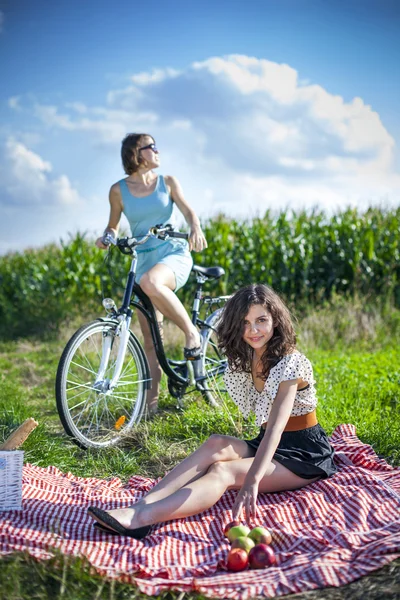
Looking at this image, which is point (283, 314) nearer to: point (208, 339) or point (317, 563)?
point (317, 563)

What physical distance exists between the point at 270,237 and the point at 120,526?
911 cm

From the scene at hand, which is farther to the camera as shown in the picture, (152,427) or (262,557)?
(152,427)

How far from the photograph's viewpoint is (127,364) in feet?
15.3

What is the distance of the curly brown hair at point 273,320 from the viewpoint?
131 inches

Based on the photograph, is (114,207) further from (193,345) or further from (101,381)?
(101,381)

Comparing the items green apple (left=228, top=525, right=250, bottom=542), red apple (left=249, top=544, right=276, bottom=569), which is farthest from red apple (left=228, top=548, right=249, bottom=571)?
green apple (left=228, top=525, right=250, bottom=542)

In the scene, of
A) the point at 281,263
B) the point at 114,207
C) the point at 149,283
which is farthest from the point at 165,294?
the point at 281,263

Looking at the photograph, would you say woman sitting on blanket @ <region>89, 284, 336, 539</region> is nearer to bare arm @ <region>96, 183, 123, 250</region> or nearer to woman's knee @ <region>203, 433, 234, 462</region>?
woman's knee @ <region>203, 433, 234, 462</region>

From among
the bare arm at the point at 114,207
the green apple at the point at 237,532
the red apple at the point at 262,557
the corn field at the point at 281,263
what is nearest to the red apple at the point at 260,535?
the green apple at the point at 237,532

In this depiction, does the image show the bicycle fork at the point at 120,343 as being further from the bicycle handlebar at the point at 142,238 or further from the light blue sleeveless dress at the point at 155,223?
the light blue sleeveless dress at the point at 155,223

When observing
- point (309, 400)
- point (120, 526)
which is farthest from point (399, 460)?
point (120, 526)

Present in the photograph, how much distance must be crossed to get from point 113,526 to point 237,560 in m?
0.56

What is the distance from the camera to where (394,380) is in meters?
6.28

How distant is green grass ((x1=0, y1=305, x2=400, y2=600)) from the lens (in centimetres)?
256
